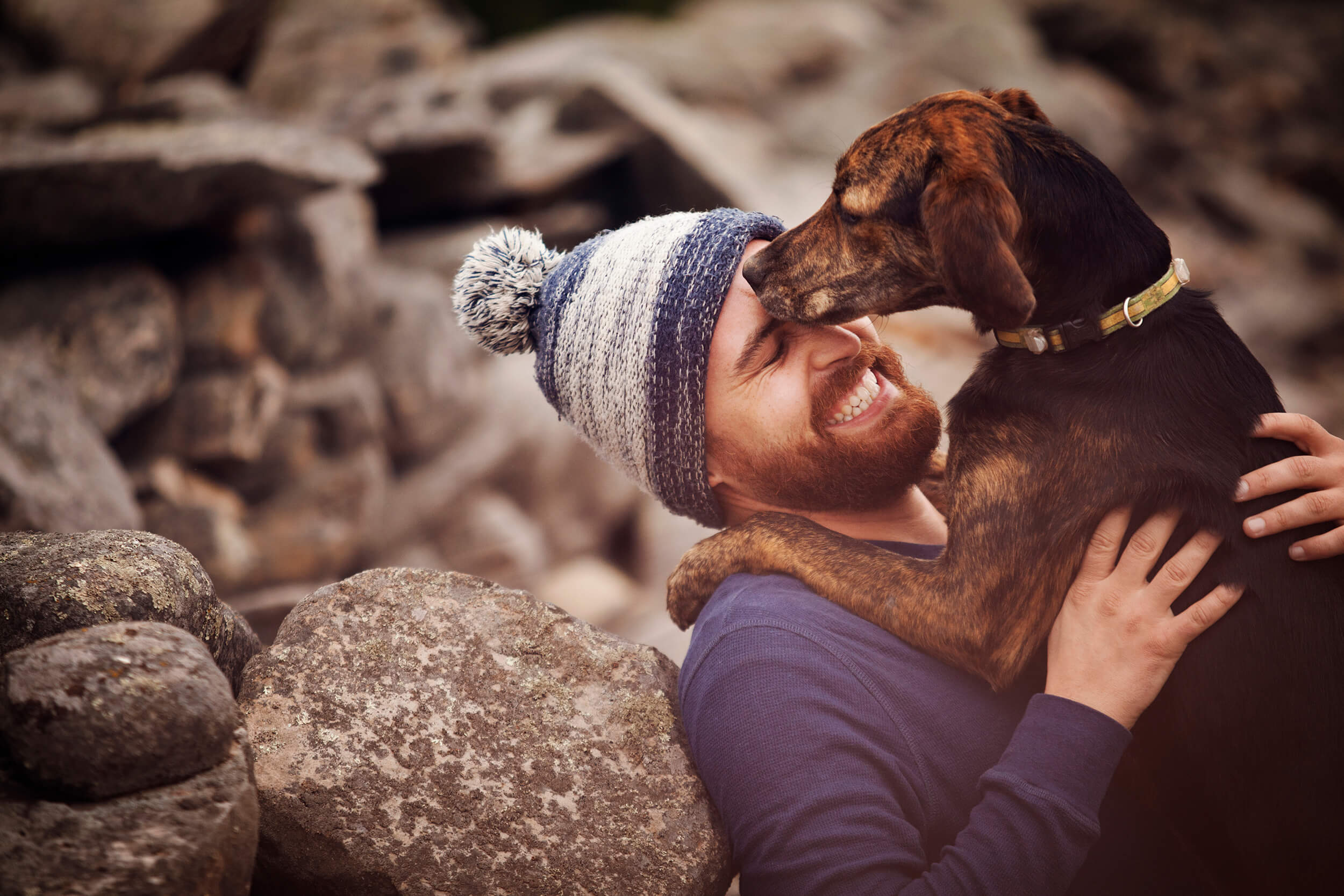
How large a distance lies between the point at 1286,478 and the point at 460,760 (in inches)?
71.5

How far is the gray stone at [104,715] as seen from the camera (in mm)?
1335

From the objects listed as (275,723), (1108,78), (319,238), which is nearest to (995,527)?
(275,723)

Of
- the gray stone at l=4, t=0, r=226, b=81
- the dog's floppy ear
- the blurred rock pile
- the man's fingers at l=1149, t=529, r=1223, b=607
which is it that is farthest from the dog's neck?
the gray stone at l=4, t=0, r=226, b=81

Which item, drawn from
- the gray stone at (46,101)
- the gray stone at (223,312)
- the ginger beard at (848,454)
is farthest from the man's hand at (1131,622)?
the gray stone at (46,101)

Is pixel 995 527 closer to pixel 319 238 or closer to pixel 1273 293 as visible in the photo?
pixel 319 238

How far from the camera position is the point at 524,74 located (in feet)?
36.1

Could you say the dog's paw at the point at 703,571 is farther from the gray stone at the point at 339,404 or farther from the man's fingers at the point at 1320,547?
the gray stone at the point at 339,404

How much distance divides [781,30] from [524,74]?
473 cm

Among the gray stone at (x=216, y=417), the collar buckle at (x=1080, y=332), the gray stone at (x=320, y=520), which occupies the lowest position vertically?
the gray stone at (x=320, y=520)

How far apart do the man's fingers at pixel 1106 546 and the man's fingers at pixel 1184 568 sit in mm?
94

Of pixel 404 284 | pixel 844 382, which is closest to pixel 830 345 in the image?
pixel 844 382

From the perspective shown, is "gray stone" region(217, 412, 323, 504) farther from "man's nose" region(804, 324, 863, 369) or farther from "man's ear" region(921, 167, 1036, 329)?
"man's ear" region(921, 167, 1036, 329)

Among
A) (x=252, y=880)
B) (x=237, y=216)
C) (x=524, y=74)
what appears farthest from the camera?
(x=524, y=74)

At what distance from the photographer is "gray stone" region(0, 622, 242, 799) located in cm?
133
